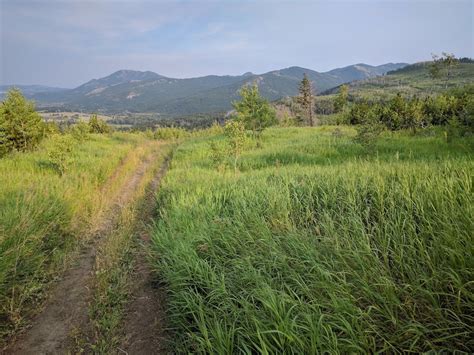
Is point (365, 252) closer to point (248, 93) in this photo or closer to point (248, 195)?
point (248, 195)

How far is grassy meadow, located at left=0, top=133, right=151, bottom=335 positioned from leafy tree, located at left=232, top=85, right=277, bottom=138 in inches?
633

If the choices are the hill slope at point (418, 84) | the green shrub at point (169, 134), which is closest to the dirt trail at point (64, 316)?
the green shrub at point (169, 134)

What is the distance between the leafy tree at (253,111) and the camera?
26406 millimetres

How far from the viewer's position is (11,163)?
39.6 ft

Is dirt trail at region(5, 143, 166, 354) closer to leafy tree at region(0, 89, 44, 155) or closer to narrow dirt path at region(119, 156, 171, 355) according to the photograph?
narrow dirt path at region(119, 156, 171, 355)

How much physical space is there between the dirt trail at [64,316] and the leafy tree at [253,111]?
21.2 meters

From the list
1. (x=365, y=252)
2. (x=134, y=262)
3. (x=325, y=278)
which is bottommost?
(x=134, y=262)

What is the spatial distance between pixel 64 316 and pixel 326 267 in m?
3.81

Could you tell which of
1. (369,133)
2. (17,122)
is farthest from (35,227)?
(17,122)

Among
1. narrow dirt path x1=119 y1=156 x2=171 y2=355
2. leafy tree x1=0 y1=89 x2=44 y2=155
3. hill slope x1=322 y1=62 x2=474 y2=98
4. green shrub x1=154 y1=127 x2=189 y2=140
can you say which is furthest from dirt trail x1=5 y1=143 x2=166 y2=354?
hill slope x1=322 y1=62 x2=474 y2=98

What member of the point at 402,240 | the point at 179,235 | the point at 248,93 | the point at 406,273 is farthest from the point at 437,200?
the point at 248,93

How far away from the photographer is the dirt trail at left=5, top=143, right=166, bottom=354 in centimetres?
382

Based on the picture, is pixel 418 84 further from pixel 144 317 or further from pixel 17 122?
pixel 144 317

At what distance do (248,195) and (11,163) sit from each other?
35.6 feet
